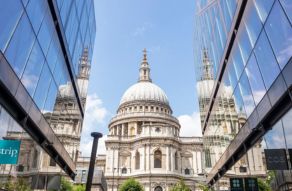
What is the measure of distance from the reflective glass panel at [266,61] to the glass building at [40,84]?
994 centimetres

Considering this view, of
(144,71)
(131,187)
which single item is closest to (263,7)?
(131,187)

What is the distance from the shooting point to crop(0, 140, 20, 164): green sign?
1093 cm

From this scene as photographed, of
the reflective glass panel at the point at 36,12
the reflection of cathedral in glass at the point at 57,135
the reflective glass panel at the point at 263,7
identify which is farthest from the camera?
the reflection of cathedral in glass at the point at 57,135

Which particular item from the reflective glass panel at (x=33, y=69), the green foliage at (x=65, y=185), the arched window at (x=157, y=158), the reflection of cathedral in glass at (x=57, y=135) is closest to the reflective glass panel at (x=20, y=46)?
the reflective glass panel at (x=33, y=69)

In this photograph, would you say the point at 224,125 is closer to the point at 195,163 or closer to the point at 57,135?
the point at 57,135

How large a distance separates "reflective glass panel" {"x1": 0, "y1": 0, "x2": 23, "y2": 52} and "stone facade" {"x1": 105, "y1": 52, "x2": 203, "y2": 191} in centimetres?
5922

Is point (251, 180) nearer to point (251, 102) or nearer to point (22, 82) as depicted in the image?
point (251, 102)

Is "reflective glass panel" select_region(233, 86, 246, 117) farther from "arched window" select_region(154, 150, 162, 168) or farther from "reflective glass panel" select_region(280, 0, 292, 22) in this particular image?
"arched window" select_region(154, 150, 162, 168)

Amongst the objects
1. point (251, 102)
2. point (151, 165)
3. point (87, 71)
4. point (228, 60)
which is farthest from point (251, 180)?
point (151, 165)

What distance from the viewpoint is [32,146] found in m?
15.7

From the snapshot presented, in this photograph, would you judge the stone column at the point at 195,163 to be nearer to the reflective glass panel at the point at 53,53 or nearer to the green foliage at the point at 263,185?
the green foliage at the point at 263,185

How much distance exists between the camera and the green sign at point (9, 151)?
35.9 ft

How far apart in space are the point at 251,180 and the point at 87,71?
19.5 meters

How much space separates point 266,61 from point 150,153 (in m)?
60.0
